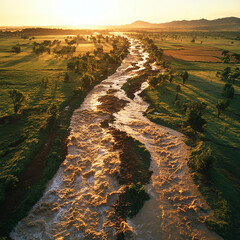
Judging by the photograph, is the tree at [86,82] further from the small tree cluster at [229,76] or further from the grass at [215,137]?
the small tree cluster at [229,76]

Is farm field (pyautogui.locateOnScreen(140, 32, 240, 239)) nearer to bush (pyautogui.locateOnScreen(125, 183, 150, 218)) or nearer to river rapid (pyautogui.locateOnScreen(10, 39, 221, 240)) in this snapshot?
river rapid (pyautogui.locateOnScreen(10, 39, 221, 240))

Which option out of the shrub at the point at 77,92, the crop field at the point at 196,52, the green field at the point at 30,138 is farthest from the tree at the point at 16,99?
the crop field at the point at 196,52

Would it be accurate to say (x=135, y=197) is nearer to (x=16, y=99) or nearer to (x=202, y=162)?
(x=202, y=162)

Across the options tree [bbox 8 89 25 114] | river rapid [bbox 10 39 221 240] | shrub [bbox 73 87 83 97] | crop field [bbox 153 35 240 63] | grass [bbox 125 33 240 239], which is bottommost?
river rapid [bbox 10 39 221 240]

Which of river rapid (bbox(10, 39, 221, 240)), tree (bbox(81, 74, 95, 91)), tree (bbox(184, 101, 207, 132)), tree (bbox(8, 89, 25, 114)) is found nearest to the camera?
river rapid (bbox(10, 39, 221, 240))

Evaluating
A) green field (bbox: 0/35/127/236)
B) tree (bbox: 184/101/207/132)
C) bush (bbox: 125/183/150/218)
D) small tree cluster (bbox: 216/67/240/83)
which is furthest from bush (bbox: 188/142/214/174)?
small tree cluster (bbox: 216/67/240/83)

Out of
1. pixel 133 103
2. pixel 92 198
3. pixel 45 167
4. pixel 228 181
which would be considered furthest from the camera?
pixel 133 103

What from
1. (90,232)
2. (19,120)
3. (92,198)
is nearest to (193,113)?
(92,198)

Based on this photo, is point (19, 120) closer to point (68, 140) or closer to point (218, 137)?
point (68, 140)
